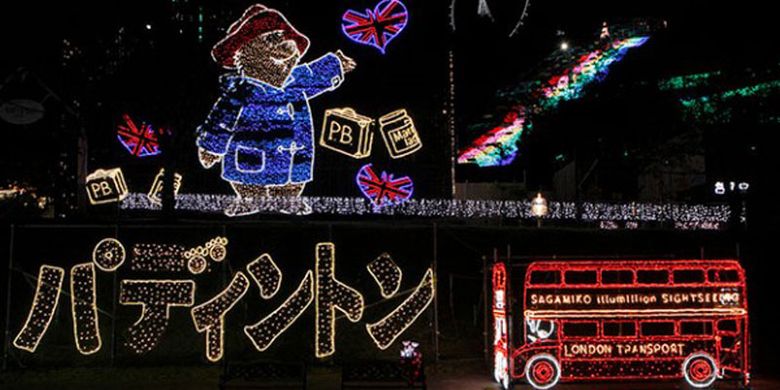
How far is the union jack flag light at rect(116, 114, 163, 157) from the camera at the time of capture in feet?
63.7

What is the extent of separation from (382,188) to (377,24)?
4.26m

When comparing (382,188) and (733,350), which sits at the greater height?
(382,188)

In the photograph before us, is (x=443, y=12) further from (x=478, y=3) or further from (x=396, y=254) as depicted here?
(x=396, y=254)

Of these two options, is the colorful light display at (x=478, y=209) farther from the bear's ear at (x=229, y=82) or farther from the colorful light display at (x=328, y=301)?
the colorful light display at (x=328, y=301)

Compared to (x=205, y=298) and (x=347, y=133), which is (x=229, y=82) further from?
(x=205, y=298)

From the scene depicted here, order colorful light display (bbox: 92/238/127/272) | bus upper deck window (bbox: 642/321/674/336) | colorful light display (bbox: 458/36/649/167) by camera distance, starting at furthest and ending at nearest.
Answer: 1. colorful light display (bbox: 458/36/649/167)
2. bus upper deck window (bbox: 642/321/674/336)
3. colorful light display (bbox: 92/238/127/272)

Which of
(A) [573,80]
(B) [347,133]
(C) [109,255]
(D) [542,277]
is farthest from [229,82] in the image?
(A) [573,80]

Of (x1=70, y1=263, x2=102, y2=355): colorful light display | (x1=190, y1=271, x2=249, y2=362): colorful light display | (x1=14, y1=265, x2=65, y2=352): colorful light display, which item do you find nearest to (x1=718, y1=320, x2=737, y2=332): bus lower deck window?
(x1=190, y1=271, x2=249, y2=362): colorful light display

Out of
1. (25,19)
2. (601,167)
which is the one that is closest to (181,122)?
(25,19)

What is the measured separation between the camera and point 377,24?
67.9 feet

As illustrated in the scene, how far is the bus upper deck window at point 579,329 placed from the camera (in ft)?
46.1

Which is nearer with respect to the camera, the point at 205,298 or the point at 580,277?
the point at 205,298

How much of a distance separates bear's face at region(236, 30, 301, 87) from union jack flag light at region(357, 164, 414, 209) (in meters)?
3.12

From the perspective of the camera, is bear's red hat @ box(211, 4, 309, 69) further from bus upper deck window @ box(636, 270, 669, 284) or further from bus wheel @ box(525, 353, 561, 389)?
bus wheel @ box(525, 353, 561, 389)
